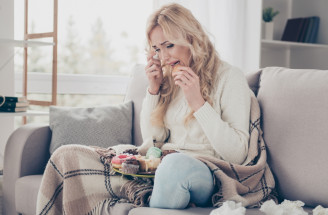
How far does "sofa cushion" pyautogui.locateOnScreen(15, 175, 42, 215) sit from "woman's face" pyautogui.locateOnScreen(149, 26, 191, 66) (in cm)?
76

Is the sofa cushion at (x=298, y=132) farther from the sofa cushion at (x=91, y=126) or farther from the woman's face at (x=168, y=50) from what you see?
the sofa cushion at (x=91, y=126)

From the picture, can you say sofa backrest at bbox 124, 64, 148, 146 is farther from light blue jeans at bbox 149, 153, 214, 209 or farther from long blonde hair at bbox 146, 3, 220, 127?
light blue jeans at bbox 149, 153, 214, 209

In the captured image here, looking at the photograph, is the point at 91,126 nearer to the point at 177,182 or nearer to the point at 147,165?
the point at 147,165

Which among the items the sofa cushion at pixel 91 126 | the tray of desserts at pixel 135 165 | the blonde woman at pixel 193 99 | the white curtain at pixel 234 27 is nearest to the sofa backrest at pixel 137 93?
the sofa cushion at pixel 91 126

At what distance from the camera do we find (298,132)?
153cm

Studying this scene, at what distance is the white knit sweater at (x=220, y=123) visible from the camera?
4.95ft

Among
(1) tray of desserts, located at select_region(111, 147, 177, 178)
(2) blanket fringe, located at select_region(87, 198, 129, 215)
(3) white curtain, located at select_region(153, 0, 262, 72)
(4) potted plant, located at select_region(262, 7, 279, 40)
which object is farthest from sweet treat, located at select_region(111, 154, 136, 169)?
(4) potted plant, located at select_region(262, 7, 279, 40)

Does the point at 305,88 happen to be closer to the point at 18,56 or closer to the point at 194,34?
the point at 194,34

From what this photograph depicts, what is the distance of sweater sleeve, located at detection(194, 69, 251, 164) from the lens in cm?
150

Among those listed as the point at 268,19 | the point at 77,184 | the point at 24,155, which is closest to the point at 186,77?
the point at 77,184

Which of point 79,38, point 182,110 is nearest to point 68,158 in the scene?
point 182,110

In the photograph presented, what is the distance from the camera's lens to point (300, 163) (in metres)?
1.50

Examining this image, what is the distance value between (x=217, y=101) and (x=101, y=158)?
19.7 inches

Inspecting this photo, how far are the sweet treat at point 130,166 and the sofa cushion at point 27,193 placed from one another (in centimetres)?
53
